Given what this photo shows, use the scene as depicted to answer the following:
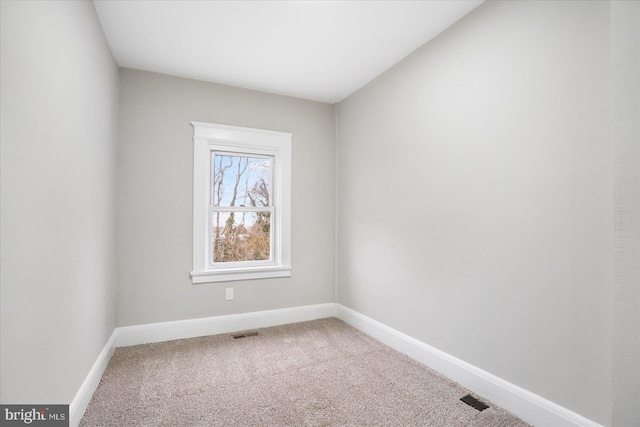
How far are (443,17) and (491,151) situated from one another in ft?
3.29

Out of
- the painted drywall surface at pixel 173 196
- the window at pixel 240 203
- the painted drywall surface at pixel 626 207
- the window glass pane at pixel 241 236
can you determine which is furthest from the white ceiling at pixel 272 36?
the window glass pane at pixel 241 236

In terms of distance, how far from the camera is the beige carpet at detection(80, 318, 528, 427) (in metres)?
1.93

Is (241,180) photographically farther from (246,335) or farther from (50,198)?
(50,198)

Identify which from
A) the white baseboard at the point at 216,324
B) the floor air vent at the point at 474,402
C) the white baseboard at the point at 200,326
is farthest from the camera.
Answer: the white baseboard at the point at 216,324

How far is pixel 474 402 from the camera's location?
6.84 ft

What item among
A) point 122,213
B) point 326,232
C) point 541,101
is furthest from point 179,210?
point 541,101

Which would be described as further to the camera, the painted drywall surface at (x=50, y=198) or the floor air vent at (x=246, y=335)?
the floor air vent at (x=246, y=335)

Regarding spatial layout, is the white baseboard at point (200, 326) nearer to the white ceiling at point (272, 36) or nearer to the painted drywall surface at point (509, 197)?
the painted drywall surface at point (509, 197)

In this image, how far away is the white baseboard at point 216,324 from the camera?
9.98ft

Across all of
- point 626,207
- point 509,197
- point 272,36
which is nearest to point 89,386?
point 272,36

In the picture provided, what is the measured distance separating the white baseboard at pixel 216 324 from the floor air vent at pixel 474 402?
1916 mm

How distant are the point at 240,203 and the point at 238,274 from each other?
75 centimetres

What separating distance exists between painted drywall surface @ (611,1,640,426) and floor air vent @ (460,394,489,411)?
0.65m

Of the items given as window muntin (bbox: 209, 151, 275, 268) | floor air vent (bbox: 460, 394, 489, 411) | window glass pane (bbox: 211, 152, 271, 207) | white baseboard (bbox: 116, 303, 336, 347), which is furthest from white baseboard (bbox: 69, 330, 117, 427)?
floor air vent (bbox: 460, 394, 489, 411)
